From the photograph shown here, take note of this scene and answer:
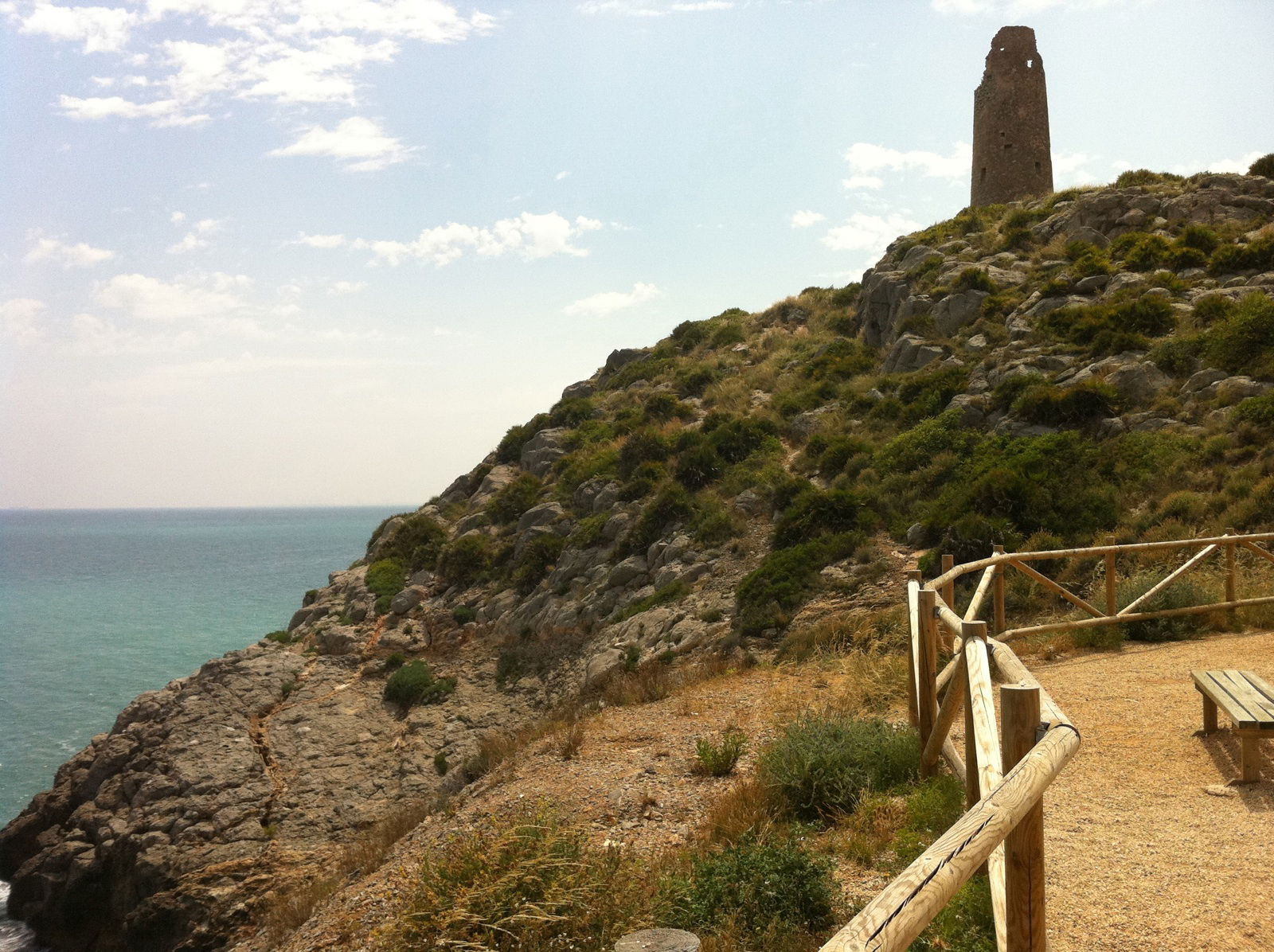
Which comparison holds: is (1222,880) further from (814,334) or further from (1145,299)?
(814,334)

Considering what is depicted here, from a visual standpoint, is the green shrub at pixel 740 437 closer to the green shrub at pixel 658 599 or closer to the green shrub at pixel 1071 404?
the green shrub at pixel 658 599

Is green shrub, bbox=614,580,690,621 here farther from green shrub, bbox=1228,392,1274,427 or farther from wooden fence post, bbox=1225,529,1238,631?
green shrub, bbox=1228,392,1274,427

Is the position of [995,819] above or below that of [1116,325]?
below

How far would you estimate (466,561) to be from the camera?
28.2 m

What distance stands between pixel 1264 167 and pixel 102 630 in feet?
239

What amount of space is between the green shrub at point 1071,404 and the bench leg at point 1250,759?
49.6ft

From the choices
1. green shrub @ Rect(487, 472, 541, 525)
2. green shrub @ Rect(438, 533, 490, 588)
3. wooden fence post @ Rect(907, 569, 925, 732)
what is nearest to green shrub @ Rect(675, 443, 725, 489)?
green shrub @ Rect(487, 472, 541, 525)

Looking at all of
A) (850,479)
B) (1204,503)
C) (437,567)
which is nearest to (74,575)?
(437,567)

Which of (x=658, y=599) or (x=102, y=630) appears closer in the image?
(x=658, y=599)

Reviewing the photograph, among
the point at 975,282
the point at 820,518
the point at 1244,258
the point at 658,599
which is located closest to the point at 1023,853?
the point at 820,518

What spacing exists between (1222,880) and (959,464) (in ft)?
53.5

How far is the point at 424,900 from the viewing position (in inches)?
206

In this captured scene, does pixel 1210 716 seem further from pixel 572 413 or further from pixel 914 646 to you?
pixel 572 413

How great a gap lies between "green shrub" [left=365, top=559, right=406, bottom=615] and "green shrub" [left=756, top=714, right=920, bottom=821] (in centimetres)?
2167
